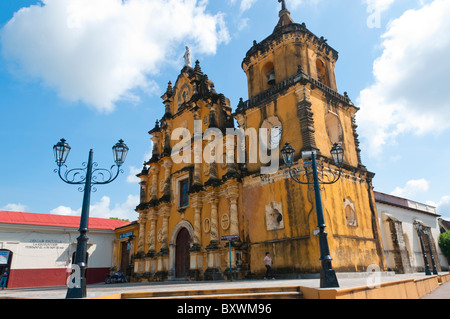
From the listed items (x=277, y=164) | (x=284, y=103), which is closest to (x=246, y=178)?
(x=277, y=164)

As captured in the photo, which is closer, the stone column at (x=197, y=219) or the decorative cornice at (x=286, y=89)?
the decorative cornice at (x=286, y=89)

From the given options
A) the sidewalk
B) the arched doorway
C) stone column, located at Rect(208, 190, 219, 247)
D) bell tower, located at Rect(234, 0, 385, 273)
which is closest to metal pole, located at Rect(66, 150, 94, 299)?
the sidewalk

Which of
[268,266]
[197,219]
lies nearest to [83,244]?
[268,266]

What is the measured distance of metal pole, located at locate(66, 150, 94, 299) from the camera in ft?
20.4

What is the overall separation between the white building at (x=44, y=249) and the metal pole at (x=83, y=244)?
1751cm

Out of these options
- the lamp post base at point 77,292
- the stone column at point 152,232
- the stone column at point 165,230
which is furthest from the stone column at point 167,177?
the lamp post base at point 77,292

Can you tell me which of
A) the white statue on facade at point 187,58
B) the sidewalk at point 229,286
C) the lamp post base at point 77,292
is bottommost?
the sidewalk at point 229,286

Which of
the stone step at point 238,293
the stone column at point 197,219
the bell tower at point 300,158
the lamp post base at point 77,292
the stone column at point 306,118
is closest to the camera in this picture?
the lamp post base at point 77,292

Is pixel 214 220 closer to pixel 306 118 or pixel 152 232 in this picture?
pixel 152 232

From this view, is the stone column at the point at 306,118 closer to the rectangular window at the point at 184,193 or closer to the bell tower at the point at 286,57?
the bell tower at the point at 286,57

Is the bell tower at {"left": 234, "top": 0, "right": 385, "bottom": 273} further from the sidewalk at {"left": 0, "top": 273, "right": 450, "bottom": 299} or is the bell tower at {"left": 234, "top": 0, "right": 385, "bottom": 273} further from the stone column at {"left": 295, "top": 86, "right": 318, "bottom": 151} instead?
the sidewalk at {"left": 0, "top": 273, "right": 450, "bottom": 299}

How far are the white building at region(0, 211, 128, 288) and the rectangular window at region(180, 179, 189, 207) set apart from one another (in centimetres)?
1009

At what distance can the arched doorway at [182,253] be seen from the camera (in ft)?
57.7

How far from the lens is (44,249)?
72.4ft
